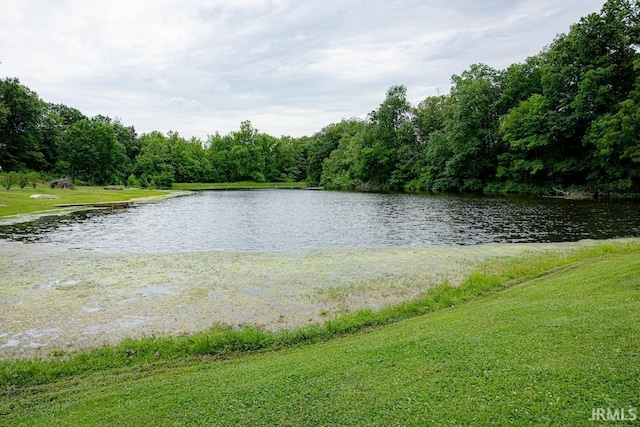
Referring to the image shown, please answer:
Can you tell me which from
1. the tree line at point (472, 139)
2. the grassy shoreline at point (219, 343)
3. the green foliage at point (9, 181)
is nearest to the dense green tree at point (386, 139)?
the tree line at point (472, 139)

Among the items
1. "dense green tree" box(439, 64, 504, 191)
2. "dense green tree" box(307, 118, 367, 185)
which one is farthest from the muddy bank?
"dense green tree" box(307, 118, 367, 185)

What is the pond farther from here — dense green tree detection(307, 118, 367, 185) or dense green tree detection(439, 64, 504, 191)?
dense green tree detection(307, 118, 367, 185)

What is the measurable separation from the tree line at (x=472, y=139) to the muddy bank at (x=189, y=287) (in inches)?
1675

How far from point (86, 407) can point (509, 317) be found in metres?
7.56

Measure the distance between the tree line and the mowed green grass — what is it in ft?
161

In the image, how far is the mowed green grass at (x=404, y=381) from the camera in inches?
183

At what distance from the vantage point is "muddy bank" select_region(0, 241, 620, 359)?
9.70 meters

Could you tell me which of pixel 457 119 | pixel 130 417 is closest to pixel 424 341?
pixel 130 417

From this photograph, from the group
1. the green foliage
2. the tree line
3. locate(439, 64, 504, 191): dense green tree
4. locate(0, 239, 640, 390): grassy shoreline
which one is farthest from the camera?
locate(439, 64, 504, 191): dense green tree

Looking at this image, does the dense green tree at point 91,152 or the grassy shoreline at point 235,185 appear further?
the grassy shoreline at point 235,185

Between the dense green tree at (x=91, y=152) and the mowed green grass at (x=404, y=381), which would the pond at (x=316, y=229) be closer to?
the mowed green grass at (x=404, y=381)

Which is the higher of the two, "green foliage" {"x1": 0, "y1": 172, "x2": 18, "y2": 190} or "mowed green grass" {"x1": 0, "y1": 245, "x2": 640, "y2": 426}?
"green foliage" {"x1": 0, "y1": 172, "x2": 18, "y2": 190}

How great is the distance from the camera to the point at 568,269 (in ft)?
43.5

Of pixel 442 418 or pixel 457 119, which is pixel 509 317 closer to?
pixel 442 418
